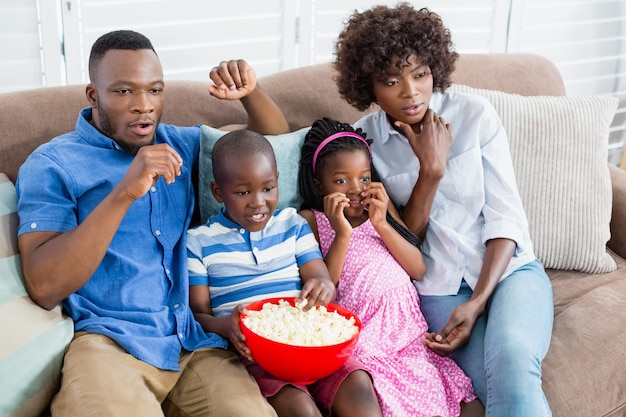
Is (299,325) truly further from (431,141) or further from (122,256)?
(431,141)

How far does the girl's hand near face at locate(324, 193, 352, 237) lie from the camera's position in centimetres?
180

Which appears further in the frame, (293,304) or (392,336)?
(392,336)

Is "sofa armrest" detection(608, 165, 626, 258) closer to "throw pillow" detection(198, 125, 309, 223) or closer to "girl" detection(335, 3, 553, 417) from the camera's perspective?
"girl" detection(335, 3, 553, 417)

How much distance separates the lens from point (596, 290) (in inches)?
81.7

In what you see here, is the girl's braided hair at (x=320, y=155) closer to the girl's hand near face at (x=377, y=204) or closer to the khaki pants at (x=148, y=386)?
the girl's hand near face at (x=377, y=204)

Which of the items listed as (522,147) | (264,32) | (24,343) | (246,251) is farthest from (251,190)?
(264,32)

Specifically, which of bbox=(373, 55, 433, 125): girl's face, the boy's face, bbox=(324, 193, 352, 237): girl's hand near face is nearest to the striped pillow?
the boy's face

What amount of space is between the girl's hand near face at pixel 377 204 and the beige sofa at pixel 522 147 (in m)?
0.48

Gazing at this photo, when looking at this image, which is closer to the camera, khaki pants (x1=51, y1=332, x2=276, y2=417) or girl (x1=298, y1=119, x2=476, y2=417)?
khaki pants (x1=51, y1=332, x2=276, y2=417)

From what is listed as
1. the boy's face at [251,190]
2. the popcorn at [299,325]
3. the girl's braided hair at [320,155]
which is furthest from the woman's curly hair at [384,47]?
the popcorn at [299,325]

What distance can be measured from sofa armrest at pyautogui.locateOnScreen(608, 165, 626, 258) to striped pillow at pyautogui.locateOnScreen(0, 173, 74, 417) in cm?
170

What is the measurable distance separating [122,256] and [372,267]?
63 cm

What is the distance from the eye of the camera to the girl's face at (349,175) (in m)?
1.88

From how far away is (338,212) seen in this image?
1.80 m
